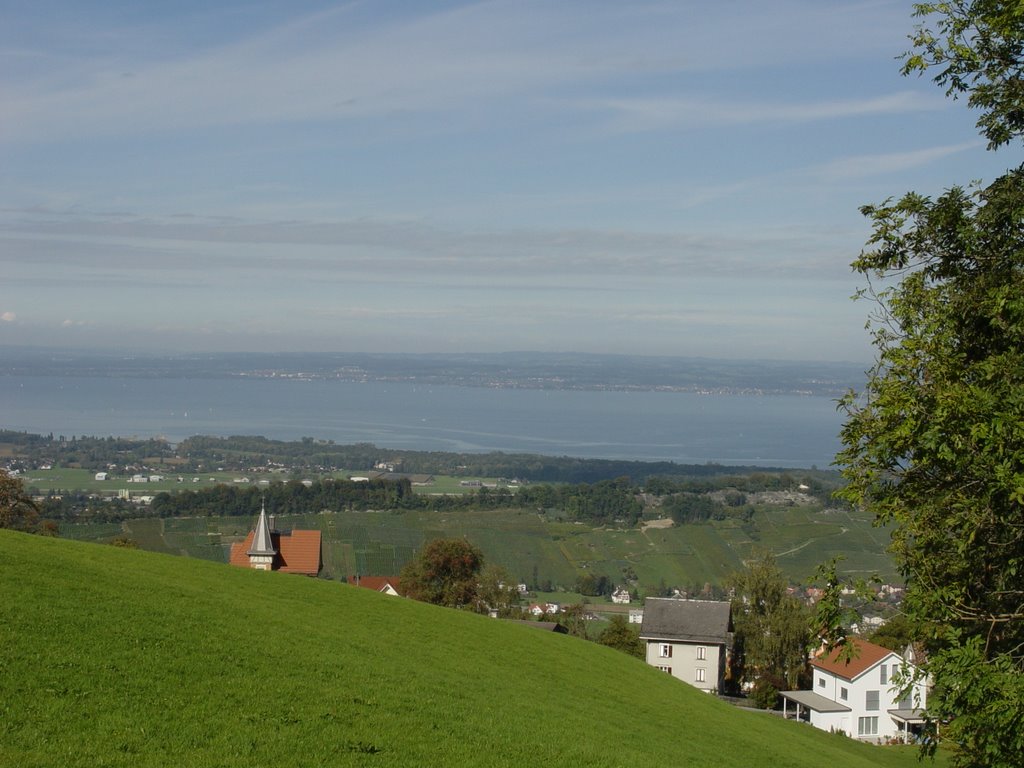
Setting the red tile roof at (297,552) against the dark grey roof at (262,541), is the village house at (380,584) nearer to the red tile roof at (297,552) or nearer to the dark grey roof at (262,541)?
the red tile roof at (297,552)

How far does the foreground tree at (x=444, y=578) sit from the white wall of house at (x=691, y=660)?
10.3 meters

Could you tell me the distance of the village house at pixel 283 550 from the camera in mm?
46844

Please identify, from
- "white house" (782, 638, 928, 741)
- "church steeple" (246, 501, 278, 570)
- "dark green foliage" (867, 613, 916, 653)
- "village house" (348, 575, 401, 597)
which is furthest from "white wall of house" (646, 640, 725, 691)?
"church steeple" (246, 501, 278, 570)

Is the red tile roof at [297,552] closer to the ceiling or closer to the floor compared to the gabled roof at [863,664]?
closer to the ceiling

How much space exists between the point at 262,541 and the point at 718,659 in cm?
2423

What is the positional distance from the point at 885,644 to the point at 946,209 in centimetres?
4556

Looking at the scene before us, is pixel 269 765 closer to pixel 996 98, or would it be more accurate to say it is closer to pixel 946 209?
pixel 946 209

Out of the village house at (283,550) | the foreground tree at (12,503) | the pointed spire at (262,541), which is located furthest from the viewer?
the village house at (283,550)

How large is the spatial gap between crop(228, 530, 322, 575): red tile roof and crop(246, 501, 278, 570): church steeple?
0.33 m

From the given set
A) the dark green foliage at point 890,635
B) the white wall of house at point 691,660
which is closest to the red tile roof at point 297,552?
the white wall of house at point 691,660

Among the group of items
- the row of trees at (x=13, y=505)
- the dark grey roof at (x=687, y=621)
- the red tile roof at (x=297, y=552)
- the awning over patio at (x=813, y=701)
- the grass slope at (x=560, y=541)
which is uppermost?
the row of trees at (x=13, y=505)

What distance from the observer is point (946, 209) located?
39.6 feet

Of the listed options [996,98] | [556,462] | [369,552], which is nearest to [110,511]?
[369,552]

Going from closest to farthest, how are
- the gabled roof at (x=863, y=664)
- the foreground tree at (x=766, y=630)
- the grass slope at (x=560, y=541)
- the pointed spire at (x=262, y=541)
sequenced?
the gabled roof at (x=863, y=664) → the pointed spire at (x=262, y=541) → the foreground tree at (x=766, y=630) → the grass slope at (x=560, y=541)
